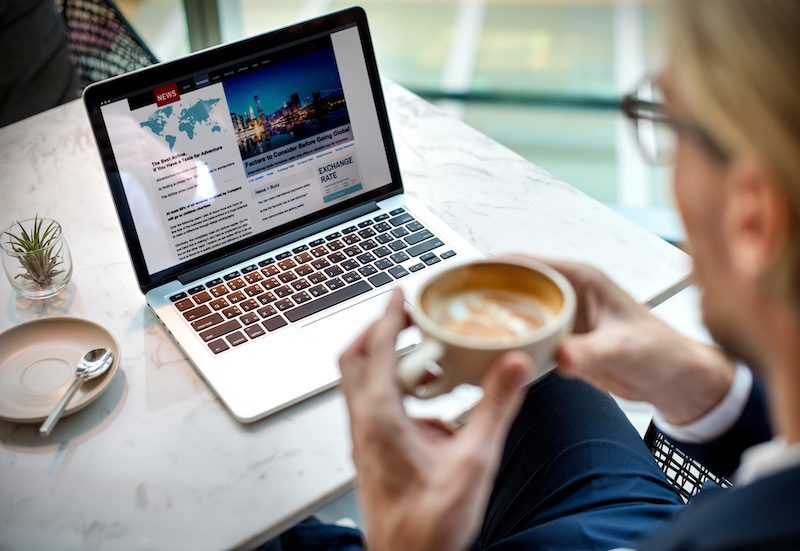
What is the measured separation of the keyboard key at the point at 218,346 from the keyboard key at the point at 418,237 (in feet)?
1.07

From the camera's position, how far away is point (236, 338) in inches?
43.9

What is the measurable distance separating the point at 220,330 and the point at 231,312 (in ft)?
0.12

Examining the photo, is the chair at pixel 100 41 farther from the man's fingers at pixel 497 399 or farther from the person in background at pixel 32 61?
the man's fingers at pixel 497 399

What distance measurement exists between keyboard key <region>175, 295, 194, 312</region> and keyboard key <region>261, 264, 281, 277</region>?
0.11 m

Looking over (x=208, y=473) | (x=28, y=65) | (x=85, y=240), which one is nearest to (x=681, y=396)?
(x=208, y=473)

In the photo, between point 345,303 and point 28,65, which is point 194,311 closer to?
point 345,303

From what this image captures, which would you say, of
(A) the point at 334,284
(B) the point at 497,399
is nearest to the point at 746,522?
(B) the point at 497,399

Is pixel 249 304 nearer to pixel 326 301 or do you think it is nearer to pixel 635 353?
pixel 326 301

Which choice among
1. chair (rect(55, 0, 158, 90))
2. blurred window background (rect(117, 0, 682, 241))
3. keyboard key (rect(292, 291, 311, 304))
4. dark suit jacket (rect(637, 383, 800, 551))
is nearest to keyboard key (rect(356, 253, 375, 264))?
keyboard key (rect(292, 291, 311, 304))

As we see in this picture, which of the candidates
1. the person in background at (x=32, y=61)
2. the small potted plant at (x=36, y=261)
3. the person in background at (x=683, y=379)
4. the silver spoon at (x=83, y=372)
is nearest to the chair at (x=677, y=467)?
the person in background at (x=683, y=379)

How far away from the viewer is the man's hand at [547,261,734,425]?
0.94m

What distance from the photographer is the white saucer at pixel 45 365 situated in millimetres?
1028

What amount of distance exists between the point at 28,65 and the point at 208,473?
1277mm

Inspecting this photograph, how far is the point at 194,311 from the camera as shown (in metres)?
1.15
